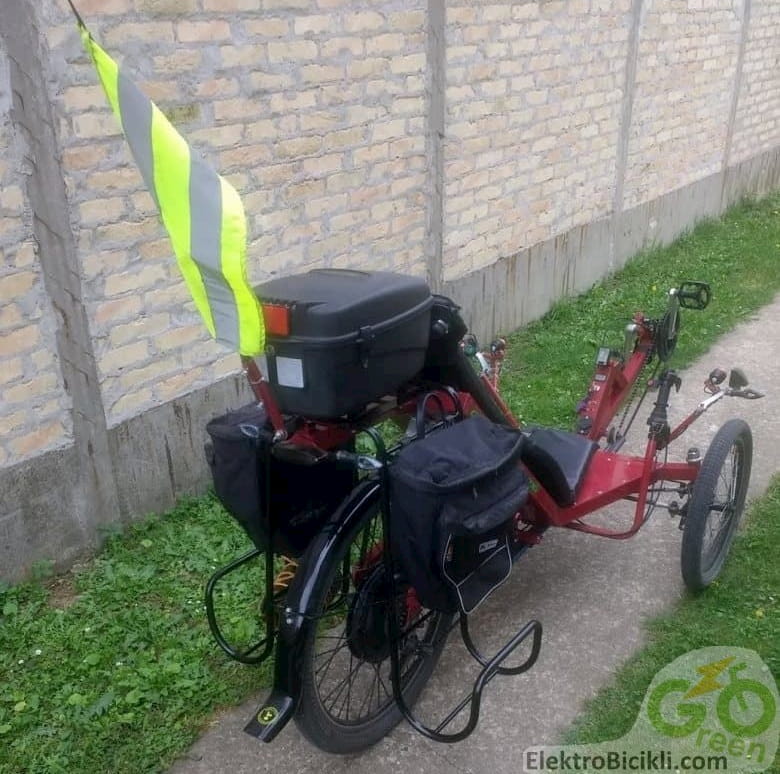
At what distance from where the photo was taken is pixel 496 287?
5.54 m

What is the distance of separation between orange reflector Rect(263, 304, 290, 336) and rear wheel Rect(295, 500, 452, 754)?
0.56 meters

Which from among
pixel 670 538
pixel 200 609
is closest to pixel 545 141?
pixel 670 538

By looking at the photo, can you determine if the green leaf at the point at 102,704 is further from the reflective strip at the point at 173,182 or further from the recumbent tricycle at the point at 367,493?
the reflective strip at the point at 173,182

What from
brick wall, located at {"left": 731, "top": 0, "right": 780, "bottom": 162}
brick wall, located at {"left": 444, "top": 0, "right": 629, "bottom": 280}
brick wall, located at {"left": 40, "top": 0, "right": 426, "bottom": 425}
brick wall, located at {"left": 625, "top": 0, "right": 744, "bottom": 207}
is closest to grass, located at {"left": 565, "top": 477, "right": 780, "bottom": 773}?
brick wall, located at {"left": 40, "top": 0, "right": 426, "bottom": 425}

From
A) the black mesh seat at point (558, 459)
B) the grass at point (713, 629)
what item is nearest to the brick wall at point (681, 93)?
the grass at point (713, 629)

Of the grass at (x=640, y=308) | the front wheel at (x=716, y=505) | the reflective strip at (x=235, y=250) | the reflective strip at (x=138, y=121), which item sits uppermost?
the reflective strip at (x=138, y=121)

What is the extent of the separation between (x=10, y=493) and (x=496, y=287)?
132 inches

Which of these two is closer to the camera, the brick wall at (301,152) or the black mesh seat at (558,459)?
the black mesh seat at (558,459)

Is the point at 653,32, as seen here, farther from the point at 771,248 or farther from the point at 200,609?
the point at 200,609

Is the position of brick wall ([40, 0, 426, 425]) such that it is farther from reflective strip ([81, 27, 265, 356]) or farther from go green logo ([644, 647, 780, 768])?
go green logo ([644, 647, 780, 768])

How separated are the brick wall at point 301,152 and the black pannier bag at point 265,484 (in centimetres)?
114

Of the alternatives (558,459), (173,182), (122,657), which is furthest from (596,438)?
(173,182)

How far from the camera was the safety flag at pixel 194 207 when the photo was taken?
1616 mm

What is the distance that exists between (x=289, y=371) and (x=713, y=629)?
72.5 inches
